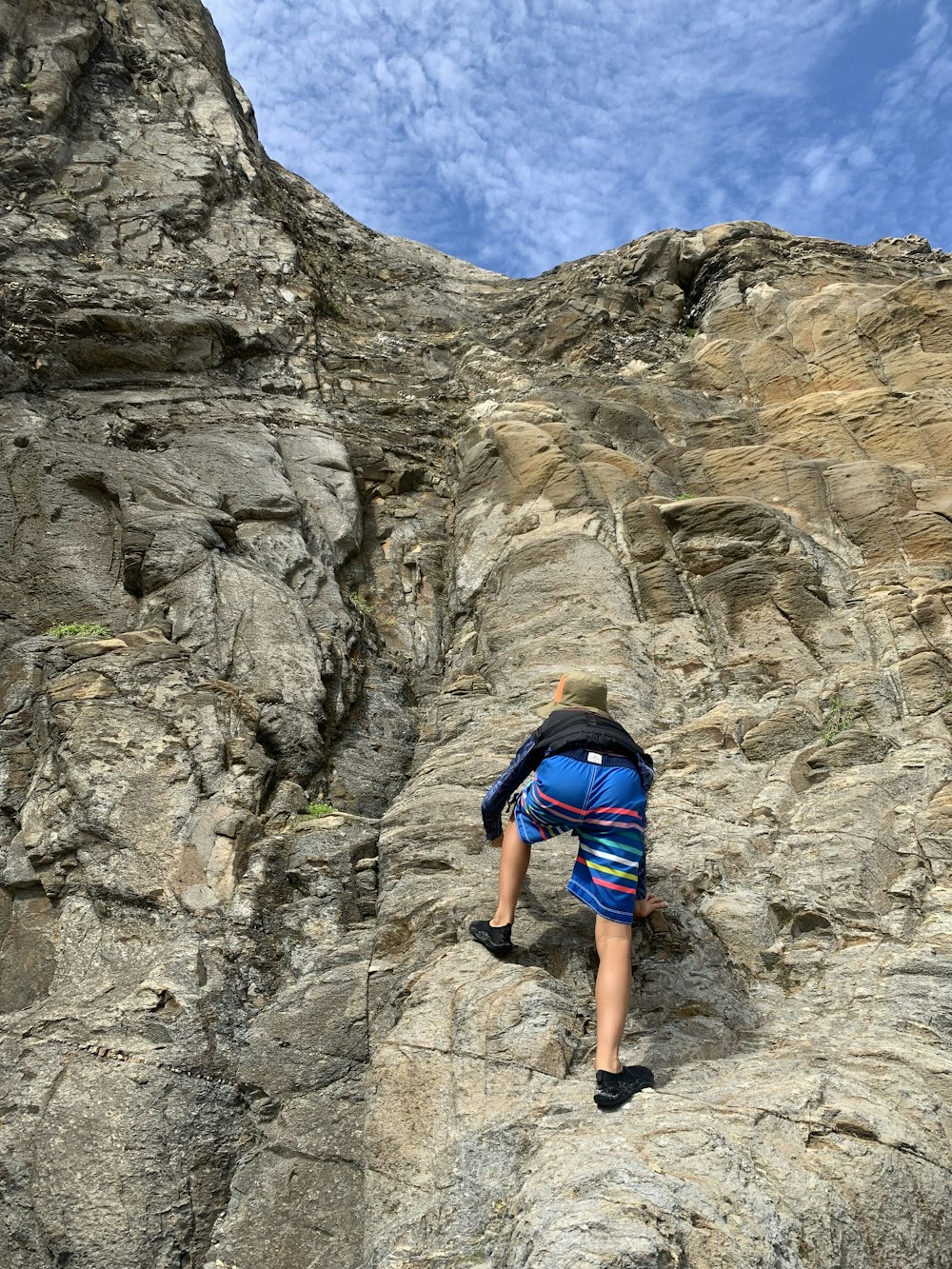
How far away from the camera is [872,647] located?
10000mm

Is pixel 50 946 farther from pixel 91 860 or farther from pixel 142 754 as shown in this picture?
pixel 142 754

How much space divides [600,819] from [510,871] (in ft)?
2.71

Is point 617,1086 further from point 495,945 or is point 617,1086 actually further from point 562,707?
point 562,707

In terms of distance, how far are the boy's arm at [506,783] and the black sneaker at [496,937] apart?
611mm

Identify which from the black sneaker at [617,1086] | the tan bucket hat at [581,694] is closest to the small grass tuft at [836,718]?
the tan bucket hat at [581,694]

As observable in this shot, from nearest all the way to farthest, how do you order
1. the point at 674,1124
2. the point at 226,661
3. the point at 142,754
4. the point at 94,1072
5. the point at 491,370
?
the point at 674,1124 < the point at 94,1072 < the point at 142,754 < the point at 226,661 < the point at 491,370

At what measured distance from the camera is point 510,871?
5945mm

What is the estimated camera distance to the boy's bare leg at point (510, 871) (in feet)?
19.4

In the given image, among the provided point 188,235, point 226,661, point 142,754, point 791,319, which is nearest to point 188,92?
point 188,235

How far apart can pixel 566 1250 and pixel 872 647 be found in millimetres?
7725

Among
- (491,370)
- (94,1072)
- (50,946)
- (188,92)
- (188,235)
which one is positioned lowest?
(94,1072)

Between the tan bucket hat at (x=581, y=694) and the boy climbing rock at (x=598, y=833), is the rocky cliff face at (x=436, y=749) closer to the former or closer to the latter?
the boy climbing rock at (x=598, y=833)

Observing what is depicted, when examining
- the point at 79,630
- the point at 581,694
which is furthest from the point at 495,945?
the point at 79,630

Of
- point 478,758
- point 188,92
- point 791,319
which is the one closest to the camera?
point 478,758
